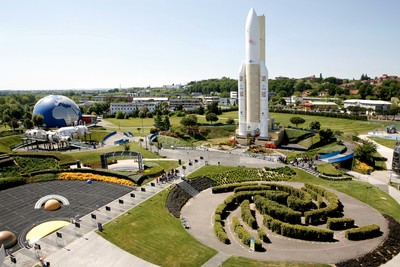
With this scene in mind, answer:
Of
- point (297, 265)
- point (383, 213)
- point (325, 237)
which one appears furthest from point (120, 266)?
point (383, 213)

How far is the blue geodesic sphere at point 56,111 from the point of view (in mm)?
101000

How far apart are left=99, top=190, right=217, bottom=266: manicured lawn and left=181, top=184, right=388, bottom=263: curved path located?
191 centimetres

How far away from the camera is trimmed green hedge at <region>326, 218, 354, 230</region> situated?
34.6 metres

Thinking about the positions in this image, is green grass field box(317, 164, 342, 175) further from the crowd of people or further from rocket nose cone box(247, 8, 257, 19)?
rocket nose cone box(247, 8, 257, 19)

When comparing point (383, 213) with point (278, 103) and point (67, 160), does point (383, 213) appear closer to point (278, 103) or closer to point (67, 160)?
point (67, 160)

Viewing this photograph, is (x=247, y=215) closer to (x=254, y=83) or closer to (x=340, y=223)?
(x=340, y=223)

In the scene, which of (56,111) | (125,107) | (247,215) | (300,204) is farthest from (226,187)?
(125,107)

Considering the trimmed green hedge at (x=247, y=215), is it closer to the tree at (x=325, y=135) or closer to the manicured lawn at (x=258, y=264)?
the manicured lawn at (x=258, y=264)

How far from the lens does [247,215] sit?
36812mm

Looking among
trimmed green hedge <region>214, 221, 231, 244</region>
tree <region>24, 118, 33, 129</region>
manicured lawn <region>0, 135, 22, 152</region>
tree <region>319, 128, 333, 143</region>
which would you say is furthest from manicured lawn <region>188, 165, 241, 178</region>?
tree <region>24, 118, 33, 129</region>

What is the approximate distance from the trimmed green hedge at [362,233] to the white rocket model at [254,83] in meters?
50.9

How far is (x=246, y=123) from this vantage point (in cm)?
8594

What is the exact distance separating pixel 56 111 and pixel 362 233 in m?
100

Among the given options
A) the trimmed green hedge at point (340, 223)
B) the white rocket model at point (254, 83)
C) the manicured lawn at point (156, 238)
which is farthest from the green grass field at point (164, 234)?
the white rocket model at point (254, 83)
